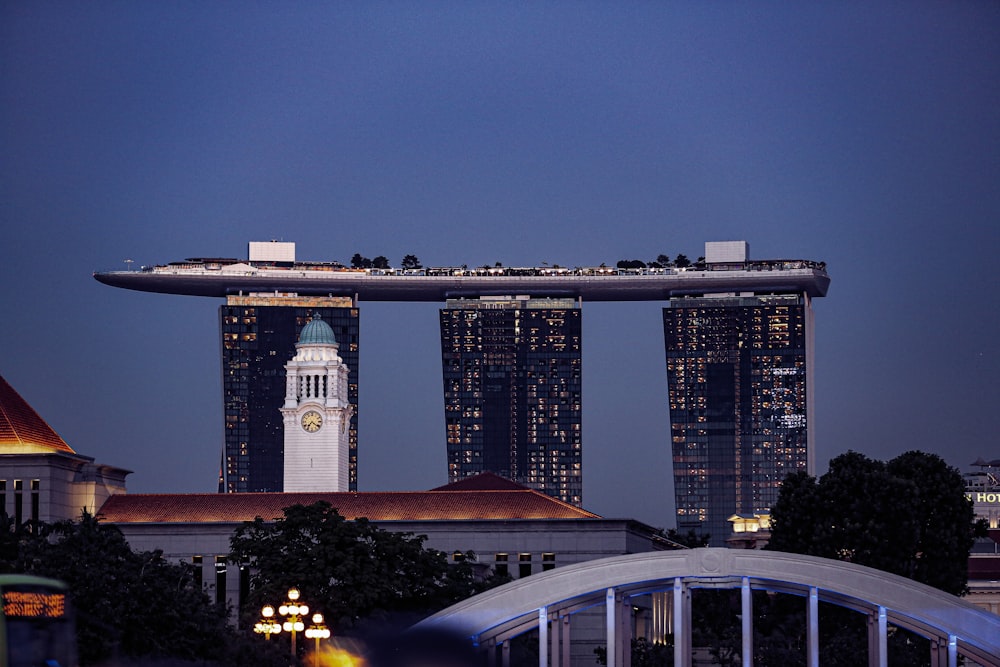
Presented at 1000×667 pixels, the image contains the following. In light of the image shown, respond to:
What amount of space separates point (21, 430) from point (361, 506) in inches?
788

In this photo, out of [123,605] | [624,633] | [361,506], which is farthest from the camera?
[361,506]

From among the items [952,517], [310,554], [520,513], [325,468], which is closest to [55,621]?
[310,554]

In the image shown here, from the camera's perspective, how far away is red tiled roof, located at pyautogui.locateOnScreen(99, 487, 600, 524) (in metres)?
109

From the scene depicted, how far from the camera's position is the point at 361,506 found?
110750mm

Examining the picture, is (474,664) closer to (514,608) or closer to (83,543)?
(514,608)

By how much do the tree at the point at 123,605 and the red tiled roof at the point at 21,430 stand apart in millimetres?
33871

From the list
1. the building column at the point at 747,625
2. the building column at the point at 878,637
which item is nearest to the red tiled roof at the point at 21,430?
the building column at the point at 747,625

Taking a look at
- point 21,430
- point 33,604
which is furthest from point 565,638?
point 21,430

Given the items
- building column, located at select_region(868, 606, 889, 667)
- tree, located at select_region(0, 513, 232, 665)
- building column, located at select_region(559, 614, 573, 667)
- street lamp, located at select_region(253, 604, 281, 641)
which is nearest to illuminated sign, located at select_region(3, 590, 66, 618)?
building column, located at select_region(559, 614, 573, 667)

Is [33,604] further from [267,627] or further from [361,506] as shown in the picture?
[361,506]

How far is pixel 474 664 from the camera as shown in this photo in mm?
25719

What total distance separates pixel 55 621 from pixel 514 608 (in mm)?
27081

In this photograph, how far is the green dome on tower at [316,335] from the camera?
150125 millimetres

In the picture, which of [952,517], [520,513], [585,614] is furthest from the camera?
[520,513]
